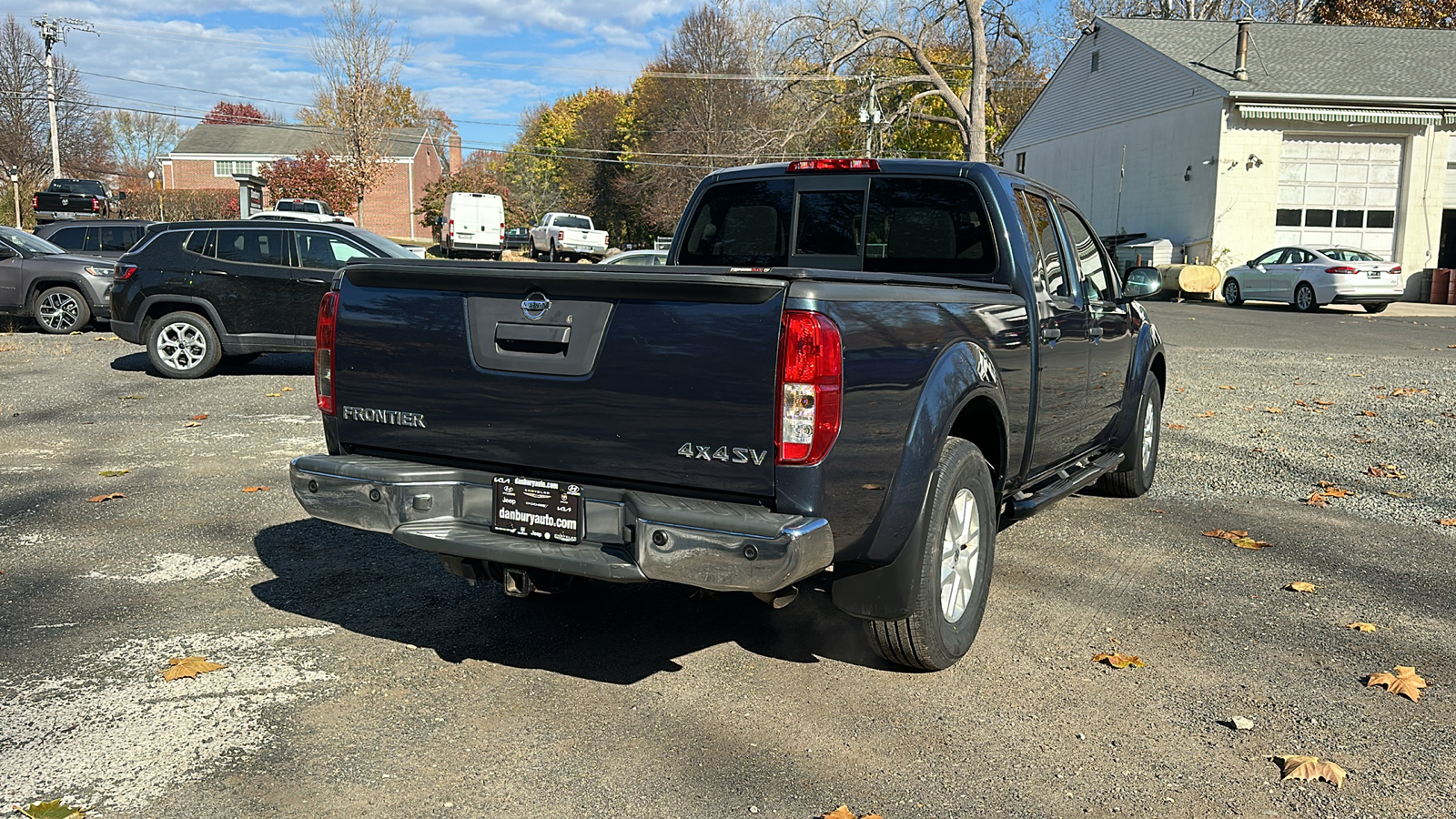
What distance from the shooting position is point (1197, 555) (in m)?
6.03

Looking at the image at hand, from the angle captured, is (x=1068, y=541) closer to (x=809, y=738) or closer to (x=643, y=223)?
(x=809, y=738)

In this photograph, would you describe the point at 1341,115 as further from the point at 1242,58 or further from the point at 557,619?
the point at 557,619

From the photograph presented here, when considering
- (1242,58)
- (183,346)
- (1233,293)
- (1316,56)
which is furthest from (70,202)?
(1316,56)

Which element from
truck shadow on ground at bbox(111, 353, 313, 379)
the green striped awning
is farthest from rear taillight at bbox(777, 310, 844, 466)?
the green striped awning

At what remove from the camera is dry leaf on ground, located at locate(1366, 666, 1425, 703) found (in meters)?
4.15

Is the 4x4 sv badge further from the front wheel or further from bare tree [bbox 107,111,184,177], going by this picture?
bare tree [bbox 107,111,184,177]

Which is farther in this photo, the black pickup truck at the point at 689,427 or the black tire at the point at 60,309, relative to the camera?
the black tire at the point at 60,309

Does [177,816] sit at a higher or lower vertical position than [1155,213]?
lower

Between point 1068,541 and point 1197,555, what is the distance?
2.13ft

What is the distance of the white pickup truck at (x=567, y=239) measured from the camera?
42.2 m

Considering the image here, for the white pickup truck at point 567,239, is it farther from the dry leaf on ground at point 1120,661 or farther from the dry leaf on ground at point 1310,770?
the dry leaf on ground at point 1310,770

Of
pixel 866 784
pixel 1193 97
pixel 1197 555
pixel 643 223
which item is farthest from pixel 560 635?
pixel 643 223

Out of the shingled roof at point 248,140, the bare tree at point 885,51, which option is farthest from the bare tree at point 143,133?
the bare tree at point 885,51

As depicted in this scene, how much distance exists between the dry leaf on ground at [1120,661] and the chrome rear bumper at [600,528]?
148 cm
